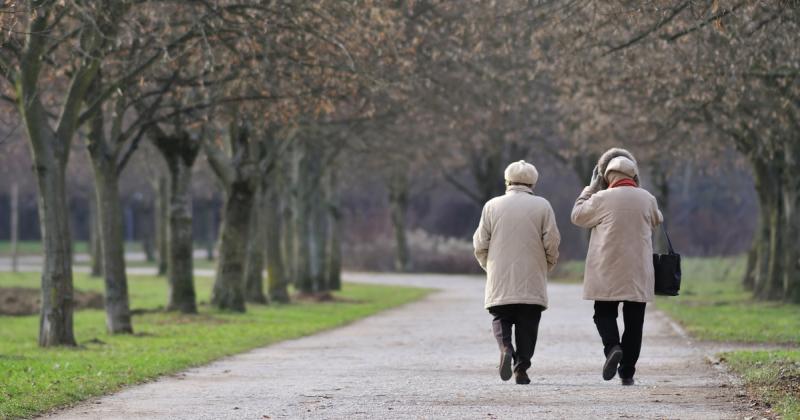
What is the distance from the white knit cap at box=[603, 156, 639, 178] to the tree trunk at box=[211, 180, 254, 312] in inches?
684

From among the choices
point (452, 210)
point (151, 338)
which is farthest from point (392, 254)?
point (151, 338)

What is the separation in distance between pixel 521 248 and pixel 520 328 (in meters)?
0.66

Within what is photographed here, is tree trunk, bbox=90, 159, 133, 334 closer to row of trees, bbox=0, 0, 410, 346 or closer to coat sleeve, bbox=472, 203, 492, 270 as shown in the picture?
row of trees, bbox=0, 0, 410, 346

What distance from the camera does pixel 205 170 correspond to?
53938 mm

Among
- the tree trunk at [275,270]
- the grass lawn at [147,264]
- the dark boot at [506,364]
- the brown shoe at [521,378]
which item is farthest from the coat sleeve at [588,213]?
the grass lawn at [147,264]

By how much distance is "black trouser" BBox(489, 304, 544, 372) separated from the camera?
1210cm

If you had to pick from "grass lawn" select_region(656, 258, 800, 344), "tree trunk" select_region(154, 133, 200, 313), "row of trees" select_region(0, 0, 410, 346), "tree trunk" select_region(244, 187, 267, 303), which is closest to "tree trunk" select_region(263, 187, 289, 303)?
"tree trunk" select_region(244, 187, 267, 303)

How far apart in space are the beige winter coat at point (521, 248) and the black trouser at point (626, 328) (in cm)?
54

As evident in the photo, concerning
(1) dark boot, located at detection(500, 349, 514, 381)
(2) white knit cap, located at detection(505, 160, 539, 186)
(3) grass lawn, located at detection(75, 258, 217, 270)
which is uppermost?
(2) white knit cap, located at detection(505, 160, 539, 186)

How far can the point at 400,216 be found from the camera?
60.5 m

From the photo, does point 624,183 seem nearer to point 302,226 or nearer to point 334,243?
→ point 302,226

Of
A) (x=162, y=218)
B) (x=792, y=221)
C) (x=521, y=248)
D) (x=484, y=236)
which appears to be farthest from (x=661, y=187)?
(x=521, y=248)

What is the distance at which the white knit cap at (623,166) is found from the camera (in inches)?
469

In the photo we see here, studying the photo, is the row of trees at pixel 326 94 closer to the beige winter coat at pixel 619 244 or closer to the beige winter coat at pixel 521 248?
the beige winter coat at pixel 619 244
